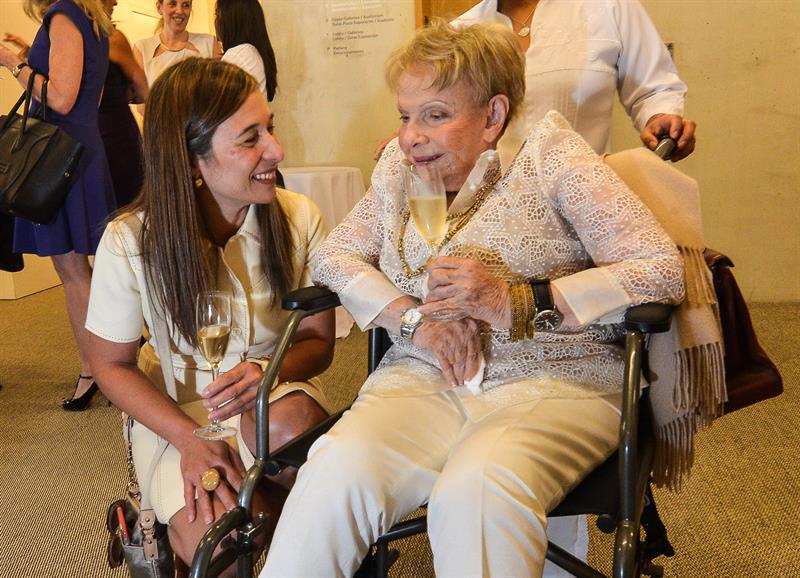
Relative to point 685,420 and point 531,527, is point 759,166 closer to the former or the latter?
point 685,420

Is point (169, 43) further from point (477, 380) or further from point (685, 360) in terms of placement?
point (685, 360)

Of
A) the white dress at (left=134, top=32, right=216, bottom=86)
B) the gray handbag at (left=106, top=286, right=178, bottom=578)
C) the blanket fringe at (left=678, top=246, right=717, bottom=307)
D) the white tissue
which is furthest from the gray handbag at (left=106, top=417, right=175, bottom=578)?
the white dress at (left=134, top=32, right=216, bottom=86)

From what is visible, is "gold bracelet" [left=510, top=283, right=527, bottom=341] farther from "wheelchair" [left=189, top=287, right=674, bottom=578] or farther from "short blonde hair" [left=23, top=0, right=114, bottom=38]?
"short blonde hair" [left=23, top=0, right=114, bottom=38]

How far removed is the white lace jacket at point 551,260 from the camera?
142 centimetres

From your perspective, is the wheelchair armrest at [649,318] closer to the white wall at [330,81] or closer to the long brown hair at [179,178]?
the long brown hair at [179,178]

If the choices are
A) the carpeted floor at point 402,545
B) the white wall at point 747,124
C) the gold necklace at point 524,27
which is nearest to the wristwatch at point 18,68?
the carpeted floor at point 402,545

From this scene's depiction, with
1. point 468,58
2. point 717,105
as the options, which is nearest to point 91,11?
point 468,58

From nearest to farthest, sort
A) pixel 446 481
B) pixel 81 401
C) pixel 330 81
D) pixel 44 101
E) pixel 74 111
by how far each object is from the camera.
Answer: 1. pixel 446 481
2. pixel 44 101
3. pixel 74 111
4. pixel 81 401
5. pixel 330 81

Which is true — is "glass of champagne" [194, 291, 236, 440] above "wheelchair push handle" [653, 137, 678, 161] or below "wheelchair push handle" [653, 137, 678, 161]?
below

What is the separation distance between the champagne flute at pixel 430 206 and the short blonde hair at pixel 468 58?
226mm

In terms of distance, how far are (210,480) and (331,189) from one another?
114 inches

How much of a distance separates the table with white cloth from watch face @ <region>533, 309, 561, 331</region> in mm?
2701

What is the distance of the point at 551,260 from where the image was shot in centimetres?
156

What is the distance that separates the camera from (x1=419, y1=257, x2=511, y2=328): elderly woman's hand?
1.43 metres
